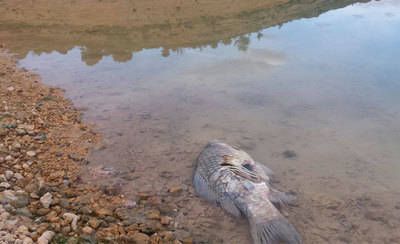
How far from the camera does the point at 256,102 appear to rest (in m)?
7.87

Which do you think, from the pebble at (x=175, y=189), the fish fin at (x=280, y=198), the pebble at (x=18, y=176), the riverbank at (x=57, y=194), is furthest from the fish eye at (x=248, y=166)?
the pebble at (x=18, y=176)

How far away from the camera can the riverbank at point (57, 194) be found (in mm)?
4336

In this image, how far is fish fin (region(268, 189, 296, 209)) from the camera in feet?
16.3

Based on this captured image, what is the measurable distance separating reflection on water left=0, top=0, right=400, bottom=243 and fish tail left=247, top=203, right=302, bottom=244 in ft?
1.00

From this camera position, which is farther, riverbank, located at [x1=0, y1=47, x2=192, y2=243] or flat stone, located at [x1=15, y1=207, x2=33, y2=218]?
flat stone, located at [x1=15, y1=207, x2=33, y2=218]

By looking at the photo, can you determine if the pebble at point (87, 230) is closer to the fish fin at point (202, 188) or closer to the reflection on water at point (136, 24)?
the fish fin at point (202, 188)

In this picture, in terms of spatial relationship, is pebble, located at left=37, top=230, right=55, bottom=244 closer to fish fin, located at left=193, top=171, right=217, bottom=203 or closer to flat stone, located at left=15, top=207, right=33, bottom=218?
flat stone, located at left=15, top=207, right=33, bottom=218

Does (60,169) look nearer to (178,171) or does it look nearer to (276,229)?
(178,171)

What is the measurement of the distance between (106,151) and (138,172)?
833 millimetres

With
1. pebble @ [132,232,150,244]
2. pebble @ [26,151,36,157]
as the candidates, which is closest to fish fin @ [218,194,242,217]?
pebble @ [132,232,150,244]

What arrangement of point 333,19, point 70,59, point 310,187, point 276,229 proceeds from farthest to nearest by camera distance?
1. point 333,19
2. point 70,59
3. point 310,187
4. point 276,229

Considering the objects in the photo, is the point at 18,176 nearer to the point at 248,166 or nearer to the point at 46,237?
the point at 46,237

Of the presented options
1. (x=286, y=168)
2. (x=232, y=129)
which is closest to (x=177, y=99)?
(x=232, y=129)

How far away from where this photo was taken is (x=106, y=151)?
21.1 ft
